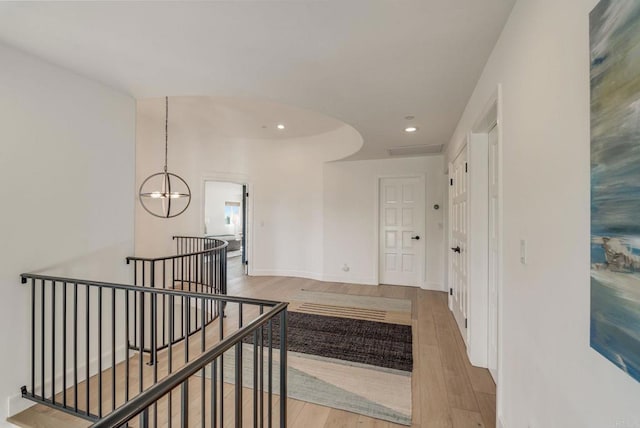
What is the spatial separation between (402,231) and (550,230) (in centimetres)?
415

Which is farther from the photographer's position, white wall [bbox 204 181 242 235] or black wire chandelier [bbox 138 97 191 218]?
white wall [bbox 204 181 242 235]

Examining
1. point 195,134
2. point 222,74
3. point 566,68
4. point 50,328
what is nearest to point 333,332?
point 50,328

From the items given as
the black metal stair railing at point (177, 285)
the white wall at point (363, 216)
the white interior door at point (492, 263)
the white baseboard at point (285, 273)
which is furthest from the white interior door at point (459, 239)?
the white baseboard at point (285, 273)

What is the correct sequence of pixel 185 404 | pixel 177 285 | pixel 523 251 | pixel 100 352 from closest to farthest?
1. pixel 185 404
2. pixel 523 251
3. pixel 100 352
4. pixel 177 285

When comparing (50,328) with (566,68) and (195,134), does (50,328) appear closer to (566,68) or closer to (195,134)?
(566,68)

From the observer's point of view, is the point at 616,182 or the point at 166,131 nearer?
the point at 616,182

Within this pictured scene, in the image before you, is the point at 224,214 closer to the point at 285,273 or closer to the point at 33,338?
the point at 285,273

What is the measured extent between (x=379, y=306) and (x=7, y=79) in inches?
170

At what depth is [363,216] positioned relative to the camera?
5.30 metres

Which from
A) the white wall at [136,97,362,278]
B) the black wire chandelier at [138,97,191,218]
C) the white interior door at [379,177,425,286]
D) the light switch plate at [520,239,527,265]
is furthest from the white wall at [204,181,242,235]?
the light switch plate at [520,239,527,265]

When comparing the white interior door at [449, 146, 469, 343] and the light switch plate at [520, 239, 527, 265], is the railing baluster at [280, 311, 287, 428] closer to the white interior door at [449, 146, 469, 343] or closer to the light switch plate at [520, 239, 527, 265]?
the light switch plate at [520, 239, 527, 265]

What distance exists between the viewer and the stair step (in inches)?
77.0

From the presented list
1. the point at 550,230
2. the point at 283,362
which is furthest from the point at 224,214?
the point at 550,230

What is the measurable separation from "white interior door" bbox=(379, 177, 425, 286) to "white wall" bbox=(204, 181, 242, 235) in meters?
6.42
